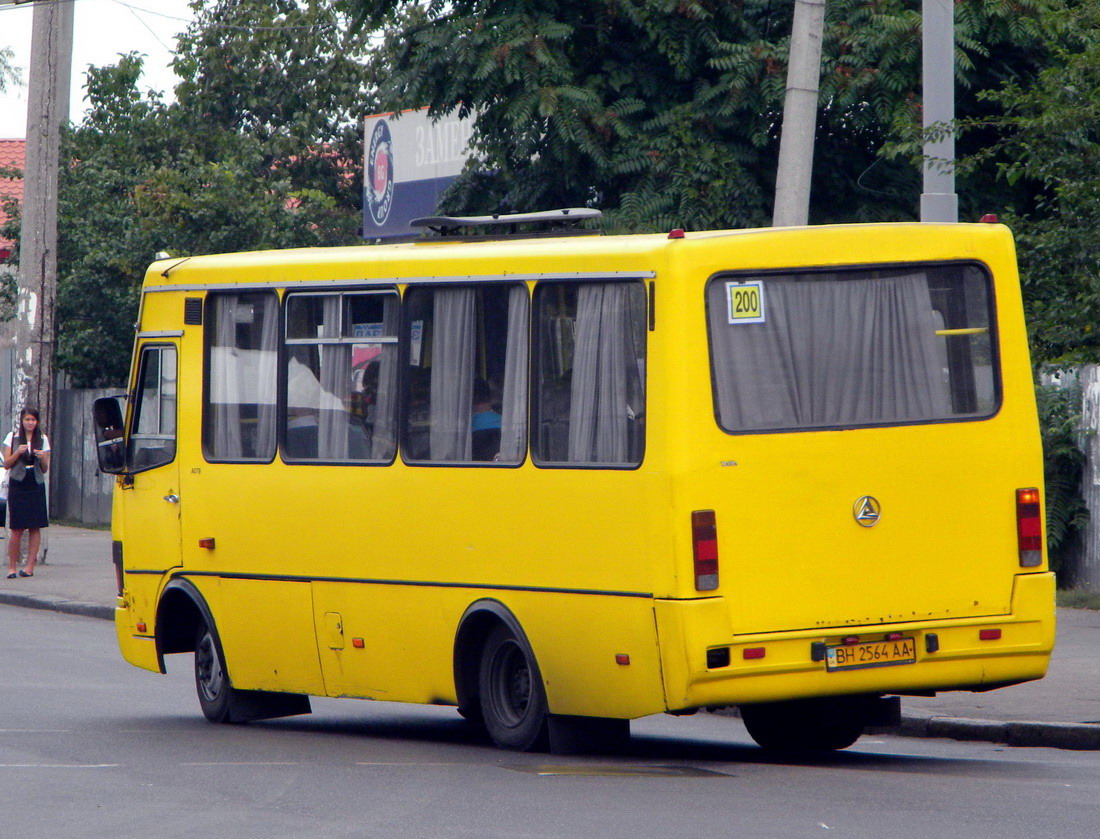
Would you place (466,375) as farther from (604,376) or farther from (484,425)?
(604,376)

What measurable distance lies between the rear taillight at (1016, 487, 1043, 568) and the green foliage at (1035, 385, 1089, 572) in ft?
24.6

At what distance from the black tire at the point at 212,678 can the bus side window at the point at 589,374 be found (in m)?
2.97

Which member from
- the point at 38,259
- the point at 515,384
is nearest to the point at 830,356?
the point at 515,384

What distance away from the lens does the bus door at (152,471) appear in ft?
37.1

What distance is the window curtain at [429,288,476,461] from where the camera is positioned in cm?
952

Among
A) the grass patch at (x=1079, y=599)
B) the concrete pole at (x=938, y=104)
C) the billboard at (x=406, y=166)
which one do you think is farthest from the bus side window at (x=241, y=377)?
the billboard at (x=406, y=166)

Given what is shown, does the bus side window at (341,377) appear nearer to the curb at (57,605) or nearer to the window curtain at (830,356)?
the window curtain at (830,356)

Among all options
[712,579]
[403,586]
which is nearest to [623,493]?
[712,579]

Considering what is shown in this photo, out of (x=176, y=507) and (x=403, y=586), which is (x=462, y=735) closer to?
(x=403, y=586)

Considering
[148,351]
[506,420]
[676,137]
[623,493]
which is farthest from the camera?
[676,137]

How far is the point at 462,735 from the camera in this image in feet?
35.0

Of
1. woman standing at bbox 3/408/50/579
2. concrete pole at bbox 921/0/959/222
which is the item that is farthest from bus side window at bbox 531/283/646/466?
woman standing at bbox 3/408/50/579

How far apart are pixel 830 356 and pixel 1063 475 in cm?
843

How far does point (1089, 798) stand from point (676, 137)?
1317cm
